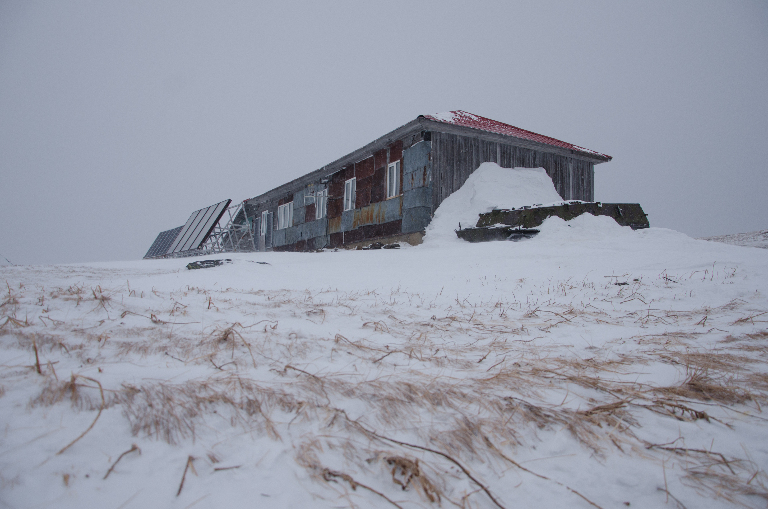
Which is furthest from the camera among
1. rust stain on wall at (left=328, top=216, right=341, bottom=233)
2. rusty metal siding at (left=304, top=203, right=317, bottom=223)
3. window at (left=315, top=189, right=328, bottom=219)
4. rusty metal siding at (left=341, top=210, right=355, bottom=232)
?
rusty metal siding at (left=304, top=203, right=317, bottom=223)

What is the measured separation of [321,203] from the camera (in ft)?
58.3

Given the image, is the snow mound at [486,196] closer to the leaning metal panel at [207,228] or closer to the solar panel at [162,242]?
the leaning metal panel at [207,228]

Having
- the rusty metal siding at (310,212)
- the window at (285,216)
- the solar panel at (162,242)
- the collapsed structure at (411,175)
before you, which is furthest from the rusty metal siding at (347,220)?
the solar panel at (162,242)

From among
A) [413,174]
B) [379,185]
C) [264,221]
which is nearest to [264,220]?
[264,221]

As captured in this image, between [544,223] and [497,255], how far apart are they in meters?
2.63

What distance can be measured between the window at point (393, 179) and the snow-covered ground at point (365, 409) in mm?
10604

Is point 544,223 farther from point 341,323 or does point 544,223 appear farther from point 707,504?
point 707,504

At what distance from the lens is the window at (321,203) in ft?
57.7

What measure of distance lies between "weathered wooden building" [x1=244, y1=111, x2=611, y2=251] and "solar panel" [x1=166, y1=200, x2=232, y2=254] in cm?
514

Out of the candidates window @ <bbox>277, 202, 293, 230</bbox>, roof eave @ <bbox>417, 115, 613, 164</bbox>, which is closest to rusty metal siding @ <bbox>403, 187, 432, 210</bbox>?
roof eave @ <bbox>417, 115, 613, 164</bbox>

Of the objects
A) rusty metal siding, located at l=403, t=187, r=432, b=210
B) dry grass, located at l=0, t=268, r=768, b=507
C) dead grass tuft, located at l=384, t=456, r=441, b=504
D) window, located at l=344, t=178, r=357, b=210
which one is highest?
window, located at l=344, t=178, r=357, b=210

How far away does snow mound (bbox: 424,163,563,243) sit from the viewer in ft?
38.0

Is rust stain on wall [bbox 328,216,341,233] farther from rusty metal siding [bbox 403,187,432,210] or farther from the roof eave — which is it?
the roof eave

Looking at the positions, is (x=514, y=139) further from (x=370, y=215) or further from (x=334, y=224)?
(x=334, y=224)
